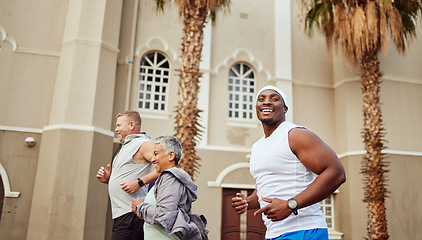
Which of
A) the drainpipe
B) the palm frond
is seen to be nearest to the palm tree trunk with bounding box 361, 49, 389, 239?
the palm frond

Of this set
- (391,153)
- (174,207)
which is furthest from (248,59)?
(174,207)

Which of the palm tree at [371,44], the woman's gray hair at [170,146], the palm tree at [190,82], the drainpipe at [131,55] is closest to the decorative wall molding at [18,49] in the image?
the drainpipe at [131,55]

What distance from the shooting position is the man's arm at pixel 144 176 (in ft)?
11.5

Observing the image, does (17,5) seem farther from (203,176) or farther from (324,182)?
(324,182)

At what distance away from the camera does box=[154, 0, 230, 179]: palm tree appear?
7969 millimetres

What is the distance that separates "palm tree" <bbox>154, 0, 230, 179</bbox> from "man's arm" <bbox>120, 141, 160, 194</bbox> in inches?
156

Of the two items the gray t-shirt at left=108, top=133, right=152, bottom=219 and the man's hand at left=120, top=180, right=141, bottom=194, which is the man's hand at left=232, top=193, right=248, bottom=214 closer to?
the man's hand at left=120, top=180, right=141, bottom=194

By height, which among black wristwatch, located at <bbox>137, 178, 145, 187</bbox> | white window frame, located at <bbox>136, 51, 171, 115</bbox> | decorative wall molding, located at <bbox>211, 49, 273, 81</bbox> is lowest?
black wristwatch, located at <bbox>137, 178, 145, 187</bbox>

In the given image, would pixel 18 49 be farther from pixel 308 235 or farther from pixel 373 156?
pixel 308 235

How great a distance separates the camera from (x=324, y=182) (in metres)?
2.26

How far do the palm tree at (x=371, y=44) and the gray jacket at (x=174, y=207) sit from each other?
7.76 m

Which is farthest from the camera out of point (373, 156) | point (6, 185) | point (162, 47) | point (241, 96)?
point (241, 96)

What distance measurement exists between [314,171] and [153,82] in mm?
10175

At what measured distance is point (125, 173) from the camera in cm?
380
